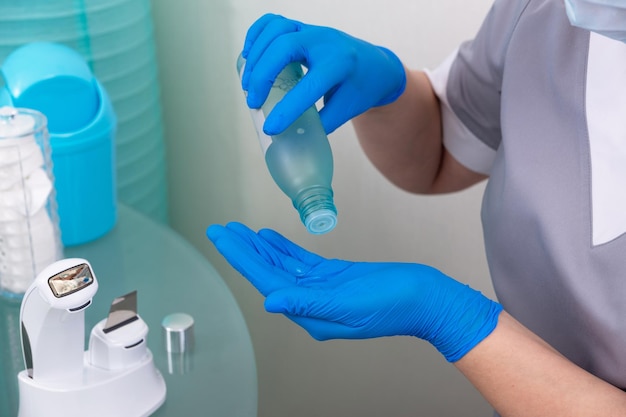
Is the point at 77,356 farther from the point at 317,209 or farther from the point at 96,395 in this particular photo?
the point at 317,209

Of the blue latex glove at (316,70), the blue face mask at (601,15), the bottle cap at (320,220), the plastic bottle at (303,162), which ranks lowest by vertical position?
the bottle cap at (320,220)

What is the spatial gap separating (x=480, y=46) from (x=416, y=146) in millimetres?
180

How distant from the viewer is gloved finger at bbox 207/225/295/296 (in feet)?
2.52

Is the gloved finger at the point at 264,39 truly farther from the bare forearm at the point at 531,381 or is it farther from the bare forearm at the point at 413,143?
the bare forearm at the point at 531,381

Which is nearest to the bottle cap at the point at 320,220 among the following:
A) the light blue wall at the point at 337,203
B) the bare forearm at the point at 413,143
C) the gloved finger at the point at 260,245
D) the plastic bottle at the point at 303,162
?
the plastic bottle at the point at 303,162

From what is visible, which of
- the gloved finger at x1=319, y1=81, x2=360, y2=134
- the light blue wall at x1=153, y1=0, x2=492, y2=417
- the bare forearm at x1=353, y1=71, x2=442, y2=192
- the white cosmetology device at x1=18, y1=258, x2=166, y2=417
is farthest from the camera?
the light blue wall at x1=153, y1=0, x2=492, y2=417

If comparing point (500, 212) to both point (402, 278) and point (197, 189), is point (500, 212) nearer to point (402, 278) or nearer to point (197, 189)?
point (402, 278)

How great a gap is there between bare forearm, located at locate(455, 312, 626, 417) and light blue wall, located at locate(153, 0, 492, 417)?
68 cm

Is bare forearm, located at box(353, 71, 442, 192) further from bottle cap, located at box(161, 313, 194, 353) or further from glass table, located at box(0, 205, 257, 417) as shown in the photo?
bottle cap, located at box(161, 313, 194, 353)

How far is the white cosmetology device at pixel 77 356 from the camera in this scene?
656mm

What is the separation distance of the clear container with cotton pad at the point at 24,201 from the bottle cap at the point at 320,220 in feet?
1.16

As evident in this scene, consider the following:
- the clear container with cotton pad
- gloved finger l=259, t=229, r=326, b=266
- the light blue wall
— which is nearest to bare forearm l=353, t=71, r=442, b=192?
the light blue wall

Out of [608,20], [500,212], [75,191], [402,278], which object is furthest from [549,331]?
[75,191]

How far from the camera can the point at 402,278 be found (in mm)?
780
